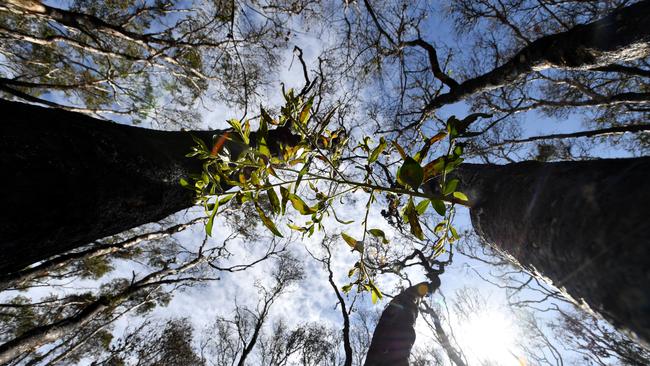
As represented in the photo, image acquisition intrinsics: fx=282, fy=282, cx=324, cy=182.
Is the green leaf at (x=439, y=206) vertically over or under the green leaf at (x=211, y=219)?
over

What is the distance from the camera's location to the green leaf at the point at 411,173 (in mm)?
661

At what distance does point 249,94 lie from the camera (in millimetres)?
6426

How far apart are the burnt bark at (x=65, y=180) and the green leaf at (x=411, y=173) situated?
0.97 meters

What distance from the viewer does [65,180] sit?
0.84m

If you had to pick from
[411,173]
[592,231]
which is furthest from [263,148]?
[592,231]

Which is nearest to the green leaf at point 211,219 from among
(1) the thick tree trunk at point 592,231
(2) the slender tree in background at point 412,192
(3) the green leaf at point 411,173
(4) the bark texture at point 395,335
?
(2) the slender tree in background at point 412,192

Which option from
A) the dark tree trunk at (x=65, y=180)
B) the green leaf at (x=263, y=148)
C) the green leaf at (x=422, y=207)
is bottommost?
the dark tree trunk at (x=65, y=180)

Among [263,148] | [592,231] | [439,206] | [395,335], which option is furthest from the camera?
[395,335]

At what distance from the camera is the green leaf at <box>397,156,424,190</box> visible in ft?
2.17

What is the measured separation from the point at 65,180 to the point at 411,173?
998 mm

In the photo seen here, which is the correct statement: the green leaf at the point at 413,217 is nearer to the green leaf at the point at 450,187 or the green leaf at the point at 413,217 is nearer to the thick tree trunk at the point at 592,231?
the green leaf at the point at 450,187

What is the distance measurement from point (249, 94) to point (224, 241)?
4276 mm

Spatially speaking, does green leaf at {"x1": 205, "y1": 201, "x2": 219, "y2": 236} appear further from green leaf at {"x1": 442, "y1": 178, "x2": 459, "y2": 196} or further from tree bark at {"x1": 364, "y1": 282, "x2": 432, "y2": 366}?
tree bark at {"x1": 364, "y1": 282, "x2": 432, "y2": 366}

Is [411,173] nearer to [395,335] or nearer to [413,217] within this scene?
[413,217]
